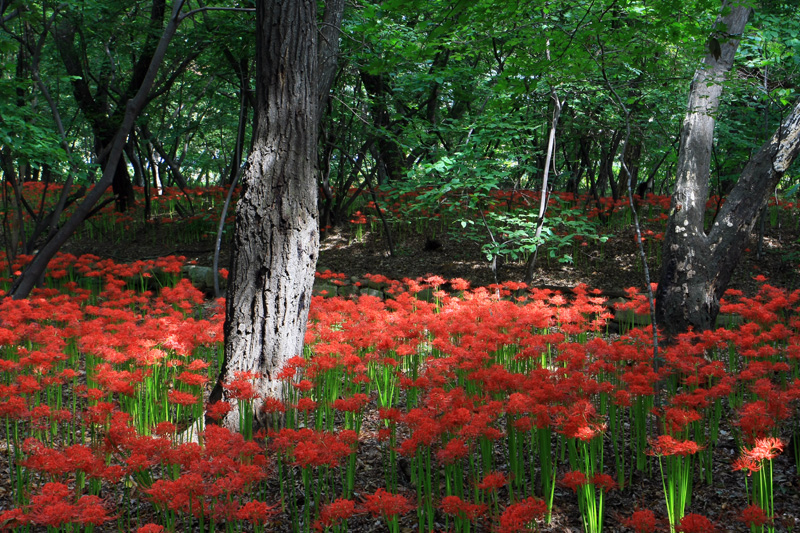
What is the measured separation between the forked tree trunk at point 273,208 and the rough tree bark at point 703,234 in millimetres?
3579

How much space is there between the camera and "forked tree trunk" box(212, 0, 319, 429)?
3.56 meters

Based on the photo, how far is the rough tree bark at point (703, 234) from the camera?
16.0 feet

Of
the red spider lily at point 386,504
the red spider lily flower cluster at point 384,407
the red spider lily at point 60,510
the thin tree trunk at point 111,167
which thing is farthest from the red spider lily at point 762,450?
the thin tree trunk at point 111,167

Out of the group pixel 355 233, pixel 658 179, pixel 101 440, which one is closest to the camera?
pixel 101 440

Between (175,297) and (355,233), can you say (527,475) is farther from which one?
(355,233)

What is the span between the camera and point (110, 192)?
13.0 meters

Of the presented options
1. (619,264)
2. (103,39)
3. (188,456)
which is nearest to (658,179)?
(619,264)

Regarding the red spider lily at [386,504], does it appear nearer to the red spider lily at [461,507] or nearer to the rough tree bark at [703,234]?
Answer: the red spider lily at [461,507]

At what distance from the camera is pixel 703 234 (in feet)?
17.1

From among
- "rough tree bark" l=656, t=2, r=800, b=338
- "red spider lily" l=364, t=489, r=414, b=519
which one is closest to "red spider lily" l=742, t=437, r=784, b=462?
"red spider lily" l=364, t=489, r=414, b=519

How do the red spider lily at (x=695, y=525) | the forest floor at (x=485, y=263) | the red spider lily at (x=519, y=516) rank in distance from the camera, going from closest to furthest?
1. the red spider lily at (x=695, y=525)
2. the red spider lily at (x=519, y=516)
3. the forest floor at (x=485, y=263)

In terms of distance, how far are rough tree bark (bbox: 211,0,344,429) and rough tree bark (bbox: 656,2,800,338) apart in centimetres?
358

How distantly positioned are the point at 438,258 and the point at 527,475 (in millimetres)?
6001

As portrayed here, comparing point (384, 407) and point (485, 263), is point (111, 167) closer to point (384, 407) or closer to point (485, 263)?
point (384, 407)
